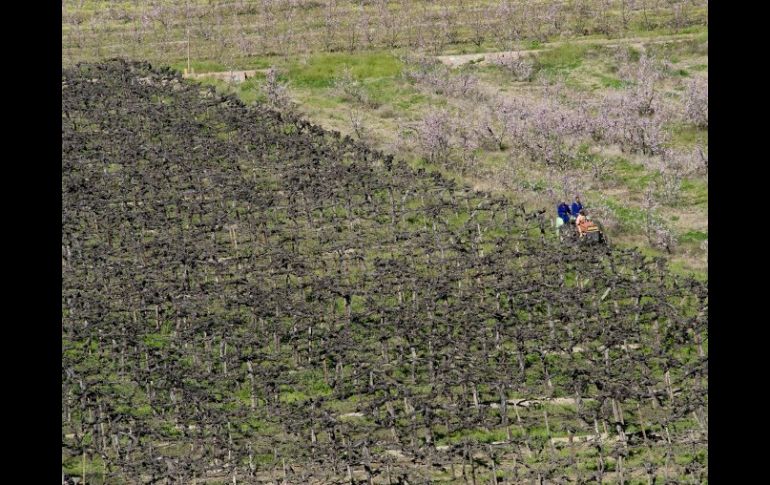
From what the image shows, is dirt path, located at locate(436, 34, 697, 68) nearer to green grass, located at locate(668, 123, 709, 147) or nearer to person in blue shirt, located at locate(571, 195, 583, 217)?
green grass, located at locate(668, 123, 709, 147)

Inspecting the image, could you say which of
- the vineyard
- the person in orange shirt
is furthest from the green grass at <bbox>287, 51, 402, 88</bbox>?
the person in orange shirt

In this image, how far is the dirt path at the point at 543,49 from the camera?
148 feet

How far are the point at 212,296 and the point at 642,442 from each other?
8.89m

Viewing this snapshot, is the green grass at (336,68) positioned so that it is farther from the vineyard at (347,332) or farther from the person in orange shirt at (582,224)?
the person in orange shirt at (582,224)

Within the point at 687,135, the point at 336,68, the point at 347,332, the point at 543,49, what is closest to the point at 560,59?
the point at 543,49

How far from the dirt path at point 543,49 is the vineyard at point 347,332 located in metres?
9.55

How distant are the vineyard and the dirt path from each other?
9546mm

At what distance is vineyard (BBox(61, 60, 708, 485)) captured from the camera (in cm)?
2444

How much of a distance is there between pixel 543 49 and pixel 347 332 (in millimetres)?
20002

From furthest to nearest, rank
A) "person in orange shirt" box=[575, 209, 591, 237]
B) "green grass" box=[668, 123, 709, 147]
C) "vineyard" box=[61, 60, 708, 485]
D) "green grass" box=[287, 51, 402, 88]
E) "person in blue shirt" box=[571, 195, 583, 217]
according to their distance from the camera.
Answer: "green grass" box=[287, 51, 402, 88] < "green grass" box=[668, 123, 709, 147] < "person in blue shirt" box=[571, 195, 583, 217] < "person in orange shirt" box=[575, 209, 591, 237] < "vineyard" box=[61, 60, 708, 485]

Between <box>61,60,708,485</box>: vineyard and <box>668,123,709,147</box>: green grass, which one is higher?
<box>668,123,709,147</box>: green grass

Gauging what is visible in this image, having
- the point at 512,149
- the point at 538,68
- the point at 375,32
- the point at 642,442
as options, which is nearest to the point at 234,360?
the point at 642,442

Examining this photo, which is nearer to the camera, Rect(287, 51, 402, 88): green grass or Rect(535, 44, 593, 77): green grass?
Rect(287, 51, 402, 88): green grass

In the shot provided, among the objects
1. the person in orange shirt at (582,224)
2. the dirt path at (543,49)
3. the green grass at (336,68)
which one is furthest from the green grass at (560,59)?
the person in orange shirt at (582,224)
